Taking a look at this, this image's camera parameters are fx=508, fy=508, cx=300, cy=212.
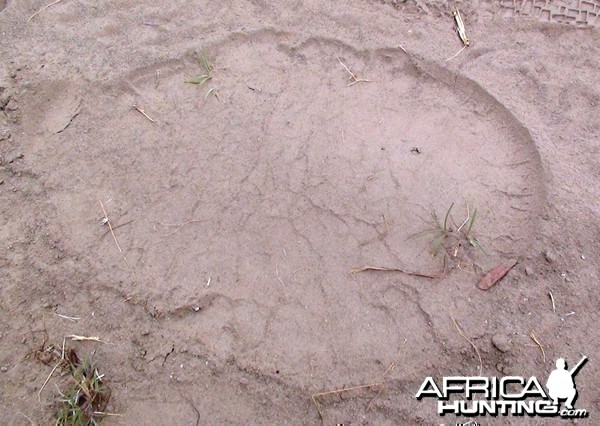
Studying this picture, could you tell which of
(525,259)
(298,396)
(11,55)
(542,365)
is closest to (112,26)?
(11,55)

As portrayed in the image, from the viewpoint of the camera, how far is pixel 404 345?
2.05m

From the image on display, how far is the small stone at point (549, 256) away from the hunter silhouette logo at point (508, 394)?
1.36ft

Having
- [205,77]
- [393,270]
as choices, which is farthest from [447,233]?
[205,77]

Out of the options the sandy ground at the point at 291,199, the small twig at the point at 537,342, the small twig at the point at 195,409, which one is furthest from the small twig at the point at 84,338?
the small twig at the point at 537,342

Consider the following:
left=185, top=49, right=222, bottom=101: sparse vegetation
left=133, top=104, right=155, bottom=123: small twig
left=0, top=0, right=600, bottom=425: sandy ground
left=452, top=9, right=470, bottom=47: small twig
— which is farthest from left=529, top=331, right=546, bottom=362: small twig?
left=133, top=104, right=155, bottom=123: small twig

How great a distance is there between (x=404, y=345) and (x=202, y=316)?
33.3 inches

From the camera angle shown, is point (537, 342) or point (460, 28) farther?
point (460, 28)

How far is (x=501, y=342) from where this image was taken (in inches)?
79.6

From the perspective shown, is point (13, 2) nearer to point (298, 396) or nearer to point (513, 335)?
point (298, 396)

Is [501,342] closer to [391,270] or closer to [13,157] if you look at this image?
[391,270]

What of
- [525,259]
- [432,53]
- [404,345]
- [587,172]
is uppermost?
[432,53]

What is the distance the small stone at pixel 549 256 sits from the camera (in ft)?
7.18

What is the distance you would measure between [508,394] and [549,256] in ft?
2.07

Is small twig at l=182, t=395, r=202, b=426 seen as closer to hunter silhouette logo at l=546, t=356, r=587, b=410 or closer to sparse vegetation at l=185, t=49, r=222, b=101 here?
hunter silhouette logo at l=546, t=356, r=587, b=410
